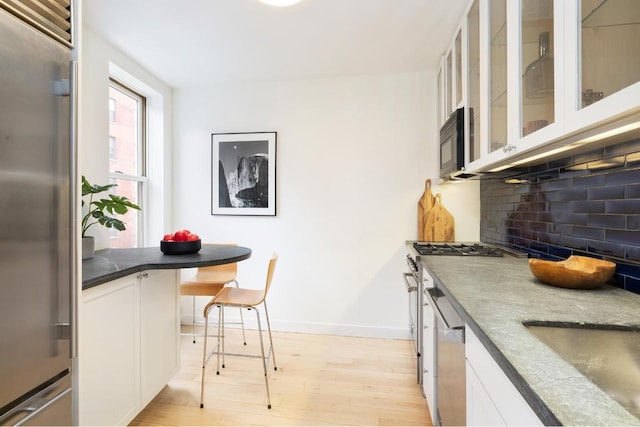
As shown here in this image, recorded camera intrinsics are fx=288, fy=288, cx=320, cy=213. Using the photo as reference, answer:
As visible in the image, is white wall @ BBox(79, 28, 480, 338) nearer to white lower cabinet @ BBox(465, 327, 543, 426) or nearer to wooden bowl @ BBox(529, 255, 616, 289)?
wooden bowl @ BBox(529, 255, 616, 289)

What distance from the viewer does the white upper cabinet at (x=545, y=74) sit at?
80 centimetres

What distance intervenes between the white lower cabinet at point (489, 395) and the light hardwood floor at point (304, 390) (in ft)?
3.55

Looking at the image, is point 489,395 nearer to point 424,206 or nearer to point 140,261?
point 140,261

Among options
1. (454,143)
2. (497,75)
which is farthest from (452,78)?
(497,75)

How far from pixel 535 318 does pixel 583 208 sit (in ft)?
2.64

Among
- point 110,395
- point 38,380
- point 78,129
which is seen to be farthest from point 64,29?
point 110,395

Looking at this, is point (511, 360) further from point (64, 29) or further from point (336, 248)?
point (336, 248)

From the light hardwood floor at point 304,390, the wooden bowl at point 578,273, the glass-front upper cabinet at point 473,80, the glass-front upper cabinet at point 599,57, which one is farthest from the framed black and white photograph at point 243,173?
the glass-front upper cabinet at point 599,57

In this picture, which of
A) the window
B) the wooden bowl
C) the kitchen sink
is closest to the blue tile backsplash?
the wooden bowl

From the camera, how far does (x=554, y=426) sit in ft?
1.41

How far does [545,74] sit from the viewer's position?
41.9 inches

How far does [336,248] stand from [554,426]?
2.48m

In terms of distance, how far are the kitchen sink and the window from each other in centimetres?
306

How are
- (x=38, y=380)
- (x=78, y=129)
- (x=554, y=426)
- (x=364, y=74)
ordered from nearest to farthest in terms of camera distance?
(x=554, y=426), (x=38, y=380), (x=78, y=129), (x=364, y=74)
